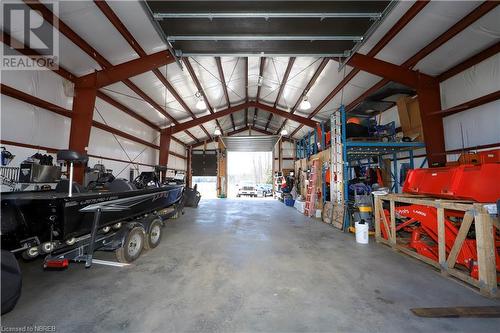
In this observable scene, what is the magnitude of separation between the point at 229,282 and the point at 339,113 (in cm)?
524

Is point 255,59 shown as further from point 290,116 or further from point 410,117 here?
point 410,117

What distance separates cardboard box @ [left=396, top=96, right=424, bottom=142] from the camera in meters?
5.81

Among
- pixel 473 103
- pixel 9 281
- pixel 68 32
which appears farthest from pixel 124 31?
pixel 473 103

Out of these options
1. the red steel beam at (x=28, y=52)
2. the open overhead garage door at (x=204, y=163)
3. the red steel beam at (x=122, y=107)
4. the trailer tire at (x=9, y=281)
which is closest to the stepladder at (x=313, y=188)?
the trailer tire at (x=9, y=281)

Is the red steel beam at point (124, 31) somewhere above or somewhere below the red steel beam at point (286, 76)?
below

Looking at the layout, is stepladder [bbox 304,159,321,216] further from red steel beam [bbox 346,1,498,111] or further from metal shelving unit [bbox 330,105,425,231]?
red steel beam [bbox 346,1,498,111]

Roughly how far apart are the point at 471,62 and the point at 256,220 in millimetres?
6589

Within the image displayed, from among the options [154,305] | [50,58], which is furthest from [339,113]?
[50,58]

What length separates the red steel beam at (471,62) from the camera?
4184 millimetres

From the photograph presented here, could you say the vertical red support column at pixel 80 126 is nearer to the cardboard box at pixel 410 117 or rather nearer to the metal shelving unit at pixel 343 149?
the metal shelving unit at pixel 343 149

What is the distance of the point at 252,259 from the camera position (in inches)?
134
